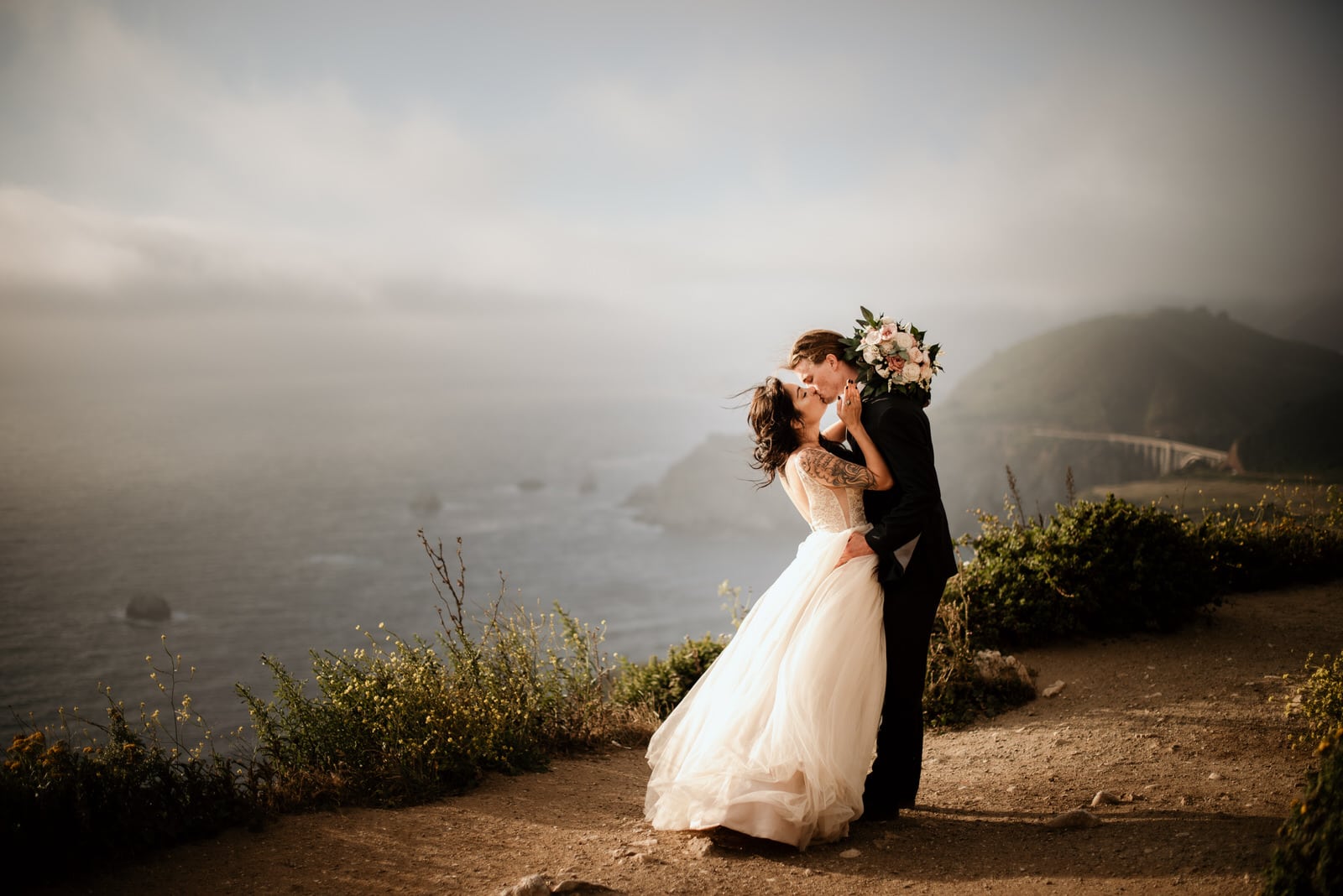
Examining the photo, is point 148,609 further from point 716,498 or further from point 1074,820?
point 1074,820

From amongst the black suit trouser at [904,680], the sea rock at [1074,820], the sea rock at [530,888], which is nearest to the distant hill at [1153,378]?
the sea rock at [1074,820]

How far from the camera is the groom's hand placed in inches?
157

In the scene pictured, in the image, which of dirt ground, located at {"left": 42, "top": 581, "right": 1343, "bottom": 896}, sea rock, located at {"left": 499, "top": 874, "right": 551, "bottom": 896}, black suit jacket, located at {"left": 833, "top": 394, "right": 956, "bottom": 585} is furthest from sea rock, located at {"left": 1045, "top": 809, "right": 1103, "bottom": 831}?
sea rock, located at {"left": 499, "top": 874, "right": 551, "bottom": 896}

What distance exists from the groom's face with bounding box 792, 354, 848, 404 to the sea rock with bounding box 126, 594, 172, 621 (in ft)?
194

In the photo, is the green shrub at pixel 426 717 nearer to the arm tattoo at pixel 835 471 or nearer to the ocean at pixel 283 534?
the arm tattoo at pixel 835 471

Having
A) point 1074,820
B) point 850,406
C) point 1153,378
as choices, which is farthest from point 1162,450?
point 850,406

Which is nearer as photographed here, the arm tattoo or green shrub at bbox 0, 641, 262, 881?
green shrub at bbox 0, 641, 262, 881

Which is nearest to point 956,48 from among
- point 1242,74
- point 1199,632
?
point 1242,74

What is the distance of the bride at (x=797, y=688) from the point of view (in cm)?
365

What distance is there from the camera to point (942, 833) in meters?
4.00

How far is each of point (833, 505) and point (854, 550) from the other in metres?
0.26

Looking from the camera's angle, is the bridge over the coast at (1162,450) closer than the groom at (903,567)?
No

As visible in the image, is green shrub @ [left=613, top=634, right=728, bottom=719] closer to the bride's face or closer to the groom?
the groom

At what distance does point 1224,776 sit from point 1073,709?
1.48 m
